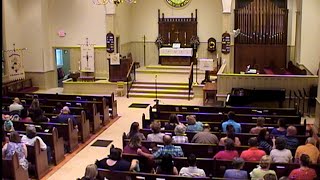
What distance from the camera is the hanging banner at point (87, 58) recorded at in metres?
19.3

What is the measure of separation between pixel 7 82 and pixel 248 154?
518 inches

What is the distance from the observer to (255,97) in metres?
13.7

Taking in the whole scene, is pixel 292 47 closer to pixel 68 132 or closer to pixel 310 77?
pixel 310 77

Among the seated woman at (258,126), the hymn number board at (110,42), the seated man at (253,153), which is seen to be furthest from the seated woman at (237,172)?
the hymn number board at (110,42)

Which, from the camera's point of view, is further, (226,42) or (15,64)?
(226,42)

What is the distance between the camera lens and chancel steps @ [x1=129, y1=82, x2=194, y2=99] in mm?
16969

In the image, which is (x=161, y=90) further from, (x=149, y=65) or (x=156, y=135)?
(x=156, y=135)

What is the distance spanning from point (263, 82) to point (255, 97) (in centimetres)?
72

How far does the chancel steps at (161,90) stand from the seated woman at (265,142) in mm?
9167

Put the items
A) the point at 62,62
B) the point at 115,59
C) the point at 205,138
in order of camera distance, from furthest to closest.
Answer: the point at 62,62 → the point at 115,59 → the point at 205,138

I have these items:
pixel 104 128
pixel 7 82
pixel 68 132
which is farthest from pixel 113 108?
pixel 7 82

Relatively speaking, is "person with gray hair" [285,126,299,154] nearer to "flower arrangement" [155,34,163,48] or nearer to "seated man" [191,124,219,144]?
"seated man" [191,124,219,144]

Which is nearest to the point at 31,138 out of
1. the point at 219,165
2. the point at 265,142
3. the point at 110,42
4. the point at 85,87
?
the point at 219,165

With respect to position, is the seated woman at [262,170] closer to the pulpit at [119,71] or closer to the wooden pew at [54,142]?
the wooden pew at [54,142]
